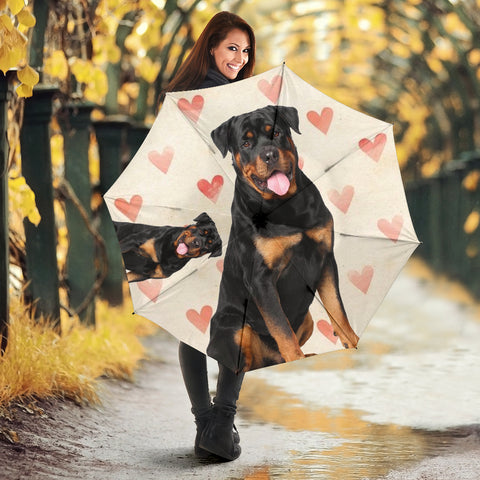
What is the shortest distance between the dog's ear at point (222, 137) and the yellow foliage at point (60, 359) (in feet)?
5.12

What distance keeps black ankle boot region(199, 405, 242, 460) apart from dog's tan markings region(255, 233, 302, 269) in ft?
2.31

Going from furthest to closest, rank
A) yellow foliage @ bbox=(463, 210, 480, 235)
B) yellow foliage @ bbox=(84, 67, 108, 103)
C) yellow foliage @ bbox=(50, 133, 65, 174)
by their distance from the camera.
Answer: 1. yellow foliage @ bbox=(463, 210, 480, 235)
2. yellow foliage @ bbox=(50, 133, 65, 174)
3. yellow foliage @ bbox=(84, 67, 108, 103)

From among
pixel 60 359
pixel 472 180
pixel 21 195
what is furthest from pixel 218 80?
pixel 472 180

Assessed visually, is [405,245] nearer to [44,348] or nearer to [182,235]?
[182,235]

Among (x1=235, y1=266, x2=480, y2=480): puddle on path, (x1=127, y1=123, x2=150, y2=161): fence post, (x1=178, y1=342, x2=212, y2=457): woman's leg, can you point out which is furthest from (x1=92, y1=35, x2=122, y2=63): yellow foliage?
(x1=178, y1=342, x2=212, y2=457): woman's leg

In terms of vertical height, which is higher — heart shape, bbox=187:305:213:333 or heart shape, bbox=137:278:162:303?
heart shape, bbox=137:278:162:303

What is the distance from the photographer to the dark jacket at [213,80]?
4.58 meters

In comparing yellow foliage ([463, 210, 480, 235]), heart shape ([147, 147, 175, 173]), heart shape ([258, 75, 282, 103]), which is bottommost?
yellow foliage ([463, 210, 480, 235])

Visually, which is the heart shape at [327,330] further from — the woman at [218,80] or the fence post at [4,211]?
the fence post at [4,211]

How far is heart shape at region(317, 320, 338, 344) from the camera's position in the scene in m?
4.28

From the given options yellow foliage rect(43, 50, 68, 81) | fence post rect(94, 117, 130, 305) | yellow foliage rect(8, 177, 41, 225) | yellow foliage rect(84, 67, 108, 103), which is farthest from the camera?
fence post rect(94, 117, 130, 305)

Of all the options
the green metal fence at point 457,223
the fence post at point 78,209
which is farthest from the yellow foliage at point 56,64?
the green metal fence at point 457,223

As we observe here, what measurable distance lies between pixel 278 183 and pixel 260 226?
174mm

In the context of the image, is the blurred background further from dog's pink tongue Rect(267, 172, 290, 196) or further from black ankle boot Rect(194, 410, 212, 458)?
dog's pink tongue Rect(267, 172, 290, 196)
